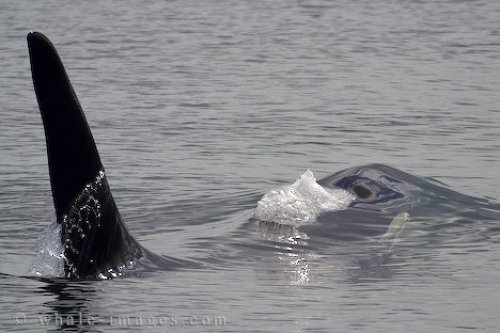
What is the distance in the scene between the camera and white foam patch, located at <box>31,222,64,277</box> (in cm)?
1050

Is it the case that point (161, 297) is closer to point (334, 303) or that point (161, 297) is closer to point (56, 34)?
point (334, 303)

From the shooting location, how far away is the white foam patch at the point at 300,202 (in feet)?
41.6

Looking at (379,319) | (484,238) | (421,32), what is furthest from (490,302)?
(421,32)

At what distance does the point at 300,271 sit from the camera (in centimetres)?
1130

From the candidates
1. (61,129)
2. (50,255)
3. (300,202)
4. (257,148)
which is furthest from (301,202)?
(257,148)

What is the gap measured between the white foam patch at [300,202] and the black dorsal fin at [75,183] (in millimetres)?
2024

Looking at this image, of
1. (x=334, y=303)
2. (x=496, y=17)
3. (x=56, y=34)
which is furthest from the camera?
(x=496, y=17)

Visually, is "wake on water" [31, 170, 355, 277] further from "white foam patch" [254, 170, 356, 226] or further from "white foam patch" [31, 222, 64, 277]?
"white foam patch" [31, 222, 64, 277]

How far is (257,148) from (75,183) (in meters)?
7.97

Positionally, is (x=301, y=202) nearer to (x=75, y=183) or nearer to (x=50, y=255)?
(x=50, y=255)

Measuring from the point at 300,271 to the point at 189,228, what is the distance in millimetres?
2033

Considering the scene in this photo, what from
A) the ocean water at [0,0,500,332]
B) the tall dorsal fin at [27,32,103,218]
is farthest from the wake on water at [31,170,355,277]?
the tall dorsal fin at [27,32,103,218]

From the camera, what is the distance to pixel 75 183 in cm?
1023

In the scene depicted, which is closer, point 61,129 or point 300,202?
point 61,129
